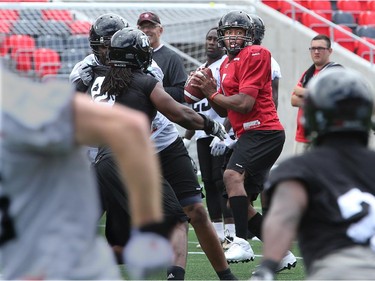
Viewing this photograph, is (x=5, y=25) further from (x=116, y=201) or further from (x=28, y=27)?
(x=116, y=201)

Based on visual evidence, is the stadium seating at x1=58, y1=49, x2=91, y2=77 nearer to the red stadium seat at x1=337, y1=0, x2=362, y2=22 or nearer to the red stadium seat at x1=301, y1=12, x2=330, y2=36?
the red stadium seat at x1=301, y1=12, x2=330, y2=36

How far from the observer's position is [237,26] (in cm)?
818

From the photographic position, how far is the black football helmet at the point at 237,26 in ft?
26.5

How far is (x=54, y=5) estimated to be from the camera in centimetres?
1462

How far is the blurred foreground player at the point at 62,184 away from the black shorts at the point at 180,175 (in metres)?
3.40

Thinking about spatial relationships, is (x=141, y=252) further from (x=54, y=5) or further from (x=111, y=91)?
(x=54, y=5)

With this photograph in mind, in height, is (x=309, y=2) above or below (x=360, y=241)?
below

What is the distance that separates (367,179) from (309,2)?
50.9 feet

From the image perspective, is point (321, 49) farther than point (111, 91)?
Yes

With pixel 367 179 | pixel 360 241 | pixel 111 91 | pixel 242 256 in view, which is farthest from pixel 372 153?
pixel 242 256

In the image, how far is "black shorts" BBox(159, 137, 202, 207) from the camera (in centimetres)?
658

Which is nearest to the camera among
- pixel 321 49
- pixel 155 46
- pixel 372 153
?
pixel 372 153

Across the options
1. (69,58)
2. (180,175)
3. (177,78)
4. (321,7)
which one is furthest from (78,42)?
(180,175)

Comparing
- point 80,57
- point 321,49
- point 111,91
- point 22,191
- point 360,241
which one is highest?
point 22,191
